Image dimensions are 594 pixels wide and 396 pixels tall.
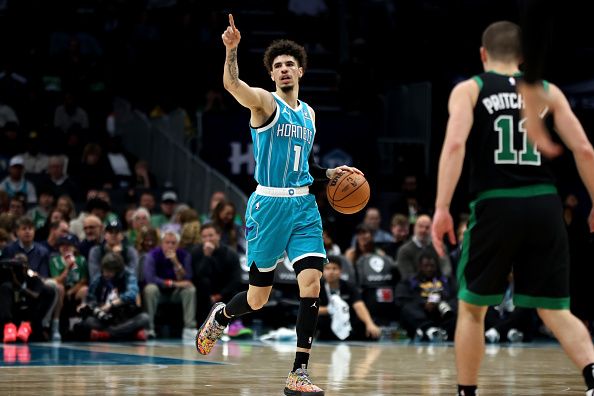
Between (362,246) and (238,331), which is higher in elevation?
(362,246)

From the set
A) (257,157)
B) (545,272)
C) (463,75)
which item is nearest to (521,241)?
(545,272)

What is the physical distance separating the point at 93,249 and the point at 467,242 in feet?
30.5

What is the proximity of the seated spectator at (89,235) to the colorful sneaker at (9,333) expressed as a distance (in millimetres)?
1716

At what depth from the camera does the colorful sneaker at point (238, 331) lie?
50.2ft

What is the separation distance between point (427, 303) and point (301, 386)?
7.80 m

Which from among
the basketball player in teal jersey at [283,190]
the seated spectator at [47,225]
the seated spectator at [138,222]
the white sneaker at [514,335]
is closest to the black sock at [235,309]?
the basketball player in teal jersey at [283,190]

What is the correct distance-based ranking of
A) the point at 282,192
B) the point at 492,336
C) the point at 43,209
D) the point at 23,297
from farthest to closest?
the point at 43,209 < the point at 492,336 < the point at 23,297 < the point at 282,192

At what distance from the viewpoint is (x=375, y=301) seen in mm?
16094

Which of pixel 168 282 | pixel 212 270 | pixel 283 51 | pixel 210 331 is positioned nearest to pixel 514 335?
pixel 212 270

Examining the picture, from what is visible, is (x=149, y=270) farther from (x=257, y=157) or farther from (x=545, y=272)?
(x=545, y=272)

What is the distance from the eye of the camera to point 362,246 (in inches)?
642

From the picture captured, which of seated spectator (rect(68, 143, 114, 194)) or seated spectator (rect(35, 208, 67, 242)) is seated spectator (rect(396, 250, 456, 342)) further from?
seated spectator (rect(68, 143, 114, 194))

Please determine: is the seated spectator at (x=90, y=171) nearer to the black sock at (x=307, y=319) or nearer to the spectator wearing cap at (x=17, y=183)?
the spectator wearing cap at (x=17, y=183)

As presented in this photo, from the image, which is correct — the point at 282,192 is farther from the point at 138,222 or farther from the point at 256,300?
the point at 138,222
